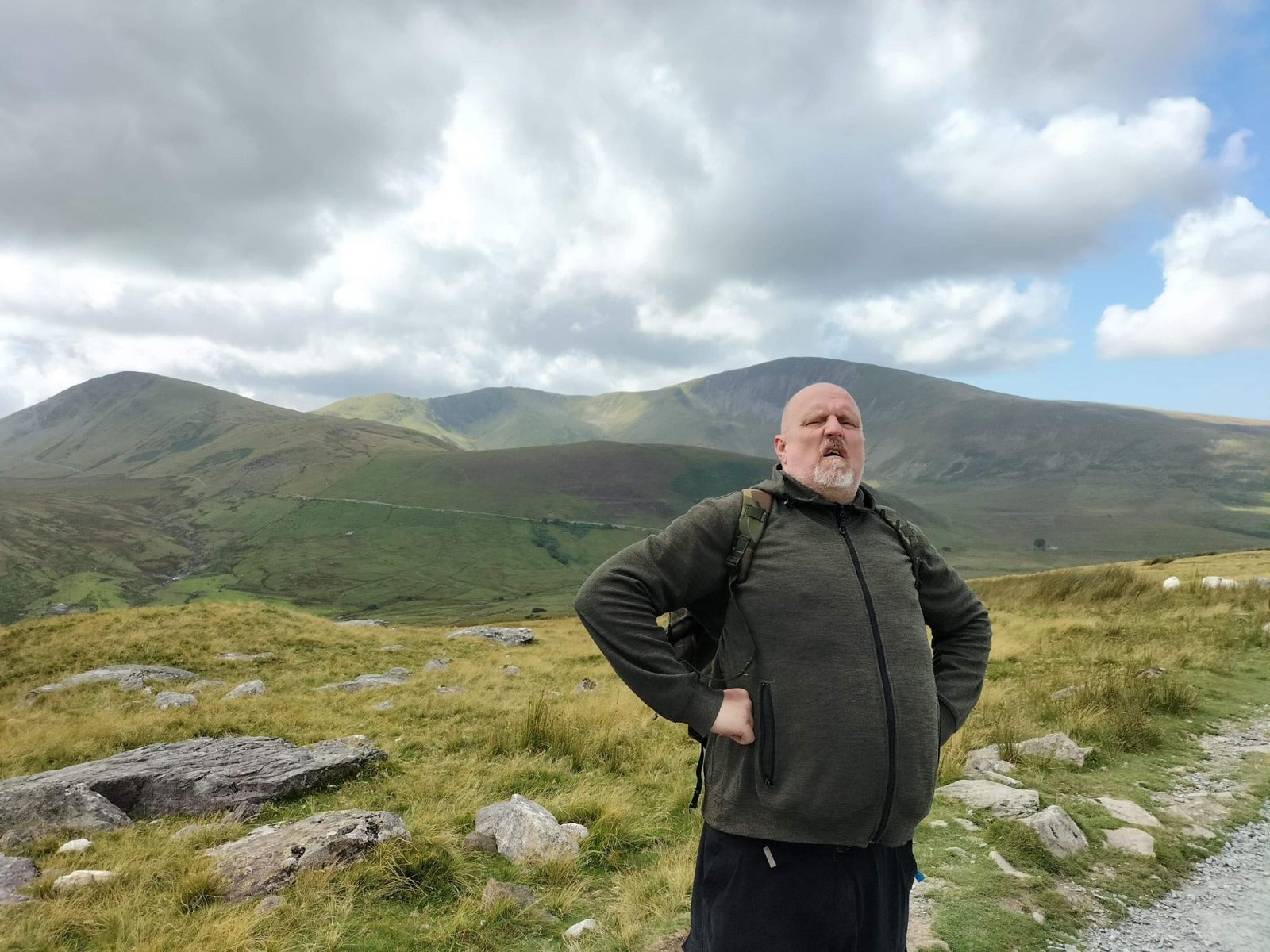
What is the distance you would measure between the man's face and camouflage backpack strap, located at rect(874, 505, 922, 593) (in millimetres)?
279

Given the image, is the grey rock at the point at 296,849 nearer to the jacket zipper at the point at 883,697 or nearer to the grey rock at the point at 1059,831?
the jacket zipper at the point at 883,697

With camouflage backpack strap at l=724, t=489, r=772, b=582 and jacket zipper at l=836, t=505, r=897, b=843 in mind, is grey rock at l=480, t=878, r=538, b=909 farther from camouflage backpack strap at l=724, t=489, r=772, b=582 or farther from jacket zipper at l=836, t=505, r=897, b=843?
camouflage backpack strap at l=724, t=489, r=772, b=582

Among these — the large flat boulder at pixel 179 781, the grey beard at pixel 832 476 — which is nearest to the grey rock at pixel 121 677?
the large flat boulder at pixel 179 781

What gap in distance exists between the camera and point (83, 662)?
67.1 feet

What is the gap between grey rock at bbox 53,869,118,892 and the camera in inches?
207

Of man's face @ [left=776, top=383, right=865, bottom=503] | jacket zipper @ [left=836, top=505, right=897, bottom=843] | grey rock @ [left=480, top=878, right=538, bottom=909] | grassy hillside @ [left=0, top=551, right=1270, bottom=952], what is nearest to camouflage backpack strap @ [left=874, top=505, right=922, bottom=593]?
man's face @ [left=776, top=383, right=865, bottom=503]

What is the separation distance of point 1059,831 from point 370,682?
16224mm

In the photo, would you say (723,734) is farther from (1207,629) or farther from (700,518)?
(1207,629)

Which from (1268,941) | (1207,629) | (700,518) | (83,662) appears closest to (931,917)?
(1268,941)

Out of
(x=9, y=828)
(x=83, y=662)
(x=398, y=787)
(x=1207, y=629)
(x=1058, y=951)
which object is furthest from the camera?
(x=83, y=662)

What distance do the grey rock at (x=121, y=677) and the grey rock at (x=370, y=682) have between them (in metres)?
5.10

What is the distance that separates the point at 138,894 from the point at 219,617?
24.3 meters

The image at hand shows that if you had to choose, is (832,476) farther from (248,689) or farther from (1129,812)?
(248,689)

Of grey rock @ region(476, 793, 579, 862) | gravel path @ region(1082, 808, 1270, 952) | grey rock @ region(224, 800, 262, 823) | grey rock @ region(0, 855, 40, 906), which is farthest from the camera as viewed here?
grey rock @ region(224, 800, 262, 823)
